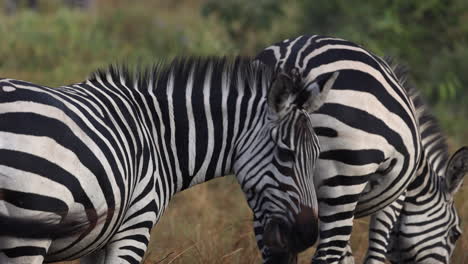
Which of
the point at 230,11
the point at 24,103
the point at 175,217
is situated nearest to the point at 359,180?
the point at 24,103

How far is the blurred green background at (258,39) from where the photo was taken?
1102 centimetres

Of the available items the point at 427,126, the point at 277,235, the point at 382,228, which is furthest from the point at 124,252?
the point at 427,126

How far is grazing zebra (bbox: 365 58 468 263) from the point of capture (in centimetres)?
557

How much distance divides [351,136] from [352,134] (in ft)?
0.04

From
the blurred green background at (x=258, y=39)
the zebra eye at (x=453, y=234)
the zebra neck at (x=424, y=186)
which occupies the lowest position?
the zebra eye at (x=453, y=234)

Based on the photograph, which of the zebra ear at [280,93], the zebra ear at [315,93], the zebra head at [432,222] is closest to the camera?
the zebra ear at [280,93]

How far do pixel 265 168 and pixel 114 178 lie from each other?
2.51 feet

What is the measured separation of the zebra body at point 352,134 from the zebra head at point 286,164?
1.08ft

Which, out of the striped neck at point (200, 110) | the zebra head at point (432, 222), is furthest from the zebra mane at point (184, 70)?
the zebra head at point (432, 222)

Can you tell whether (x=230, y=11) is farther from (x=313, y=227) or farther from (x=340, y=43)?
(x=313, y=227)

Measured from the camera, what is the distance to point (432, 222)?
5.73 meters

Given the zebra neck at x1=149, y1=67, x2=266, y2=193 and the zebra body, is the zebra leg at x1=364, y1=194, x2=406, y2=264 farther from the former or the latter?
the zebra neck at x1=149, y1=67, x2=266, y2=193

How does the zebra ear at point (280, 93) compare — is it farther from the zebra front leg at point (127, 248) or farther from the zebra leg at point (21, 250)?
the zebra leg at point (21, 250)

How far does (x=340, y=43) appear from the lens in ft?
16.3
